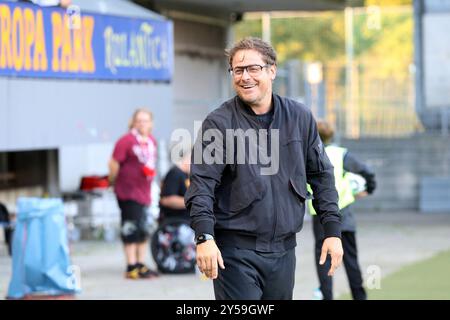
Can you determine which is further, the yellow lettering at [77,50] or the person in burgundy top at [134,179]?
the yellow lettering at [77,50]

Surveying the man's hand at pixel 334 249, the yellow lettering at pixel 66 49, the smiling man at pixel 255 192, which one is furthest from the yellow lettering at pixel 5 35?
the man's hand at pixel 334 249

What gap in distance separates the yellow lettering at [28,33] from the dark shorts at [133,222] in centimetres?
275

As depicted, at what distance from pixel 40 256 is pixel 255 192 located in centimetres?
587

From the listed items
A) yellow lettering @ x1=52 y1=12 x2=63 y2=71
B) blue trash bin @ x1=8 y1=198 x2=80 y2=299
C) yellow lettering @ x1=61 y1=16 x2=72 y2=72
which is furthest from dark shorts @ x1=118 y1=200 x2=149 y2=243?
Result: yellow lettering @ x1=61 y1=16 x2=72 y2=72

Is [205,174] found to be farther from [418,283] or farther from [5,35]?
[5,35]

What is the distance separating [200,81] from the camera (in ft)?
94.2

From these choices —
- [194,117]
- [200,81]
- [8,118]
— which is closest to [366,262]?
[8,118]

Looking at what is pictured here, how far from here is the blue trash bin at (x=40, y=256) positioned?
38.4 ft

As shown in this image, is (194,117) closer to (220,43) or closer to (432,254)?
(220,43)

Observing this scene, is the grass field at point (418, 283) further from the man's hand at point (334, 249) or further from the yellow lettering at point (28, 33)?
the yellow lettering at point (28, 33)

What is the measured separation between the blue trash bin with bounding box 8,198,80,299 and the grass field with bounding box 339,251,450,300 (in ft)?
8.80

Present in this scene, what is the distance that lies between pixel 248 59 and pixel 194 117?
18619 millimetres

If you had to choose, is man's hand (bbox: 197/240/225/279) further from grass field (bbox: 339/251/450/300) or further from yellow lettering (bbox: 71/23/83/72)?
yellow lettering (bbox: 71/23/83/72)

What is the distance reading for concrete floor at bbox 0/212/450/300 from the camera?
486 inches
